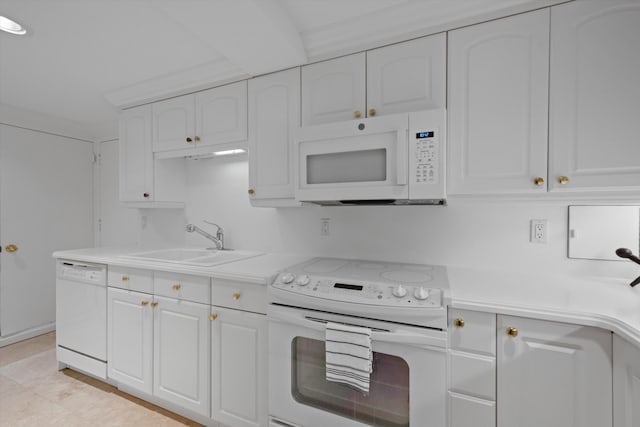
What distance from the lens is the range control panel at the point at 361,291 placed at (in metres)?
1.17

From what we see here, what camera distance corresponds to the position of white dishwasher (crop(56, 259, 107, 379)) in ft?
6.66

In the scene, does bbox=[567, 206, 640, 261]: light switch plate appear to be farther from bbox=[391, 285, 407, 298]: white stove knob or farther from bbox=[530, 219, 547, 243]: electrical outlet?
bbox=[391, 285, 407, 298]: white stove knob

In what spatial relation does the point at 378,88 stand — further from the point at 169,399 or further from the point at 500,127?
the point at 169,399

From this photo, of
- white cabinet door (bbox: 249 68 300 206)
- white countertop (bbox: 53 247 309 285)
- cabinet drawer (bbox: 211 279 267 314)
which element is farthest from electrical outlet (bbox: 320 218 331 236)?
cabinet drawer (bbox: 211 279 267 314)

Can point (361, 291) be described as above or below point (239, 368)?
above

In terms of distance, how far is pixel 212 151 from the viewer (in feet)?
6.64

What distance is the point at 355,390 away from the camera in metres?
1.31

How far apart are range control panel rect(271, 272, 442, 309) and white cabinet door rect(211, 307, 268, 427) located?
0.27 meters

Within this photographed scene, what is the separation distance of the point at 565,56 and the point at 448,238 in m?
1.00

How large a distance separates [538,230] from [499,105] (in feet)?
2.35

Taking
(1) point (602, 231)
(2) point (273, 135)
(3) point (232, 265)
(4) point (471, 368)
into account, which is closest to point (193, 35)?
(2) point (273, 135)

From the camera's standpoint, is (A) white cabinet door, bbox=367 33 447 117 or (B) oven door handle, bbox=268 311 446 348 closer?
(B) oven door handle, bbox=268 311 446 348

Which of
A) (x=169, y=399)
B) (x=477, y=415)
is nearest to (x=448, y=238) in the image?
(x=477, y=415)

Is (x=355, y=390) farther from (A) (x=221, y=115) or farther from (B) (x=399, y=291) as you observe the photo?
(A) (x=221, y=115)
